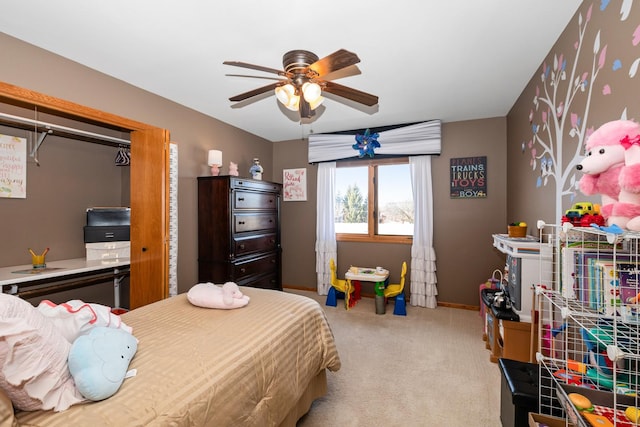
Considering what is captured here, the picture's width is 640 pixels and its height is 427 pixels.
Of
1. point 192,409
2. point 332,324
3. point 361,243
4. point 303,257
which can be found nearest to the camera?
point 192,409

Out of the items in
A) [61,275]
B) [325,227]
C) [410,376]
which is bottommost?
[410,376]

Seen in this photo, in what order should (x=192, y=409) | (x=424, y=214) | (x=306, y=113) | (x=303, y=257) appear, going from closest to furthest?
(x=192, y=409) < (x=306, y=113) < (x=424, y=214) < (x=303, y=257)

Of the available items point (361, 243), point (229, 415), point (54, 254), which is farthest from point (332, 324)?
point (54, 254)

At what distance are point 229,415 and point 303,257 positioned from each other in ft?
12.4

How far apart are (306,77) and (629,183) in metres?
1.69

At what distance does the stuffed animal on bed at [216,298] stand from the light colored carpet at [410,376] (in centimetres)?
88

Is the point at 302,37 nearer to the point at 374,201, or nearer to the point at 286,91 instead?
the point at 286,91

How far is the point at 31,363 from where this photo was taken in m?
0.98

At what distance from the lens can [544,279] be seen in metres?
2.27

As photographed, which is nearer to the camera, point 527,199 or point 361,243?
point 527,199

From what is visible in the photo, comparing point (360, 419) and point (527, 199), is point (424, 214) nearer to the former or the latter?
point (527, 199)

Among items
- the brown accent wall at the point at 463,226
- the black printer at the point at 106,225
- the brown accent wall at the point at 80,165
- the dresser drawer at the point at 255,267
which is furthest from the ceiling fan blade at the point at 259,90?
the brown accent wall at the point at 463,226

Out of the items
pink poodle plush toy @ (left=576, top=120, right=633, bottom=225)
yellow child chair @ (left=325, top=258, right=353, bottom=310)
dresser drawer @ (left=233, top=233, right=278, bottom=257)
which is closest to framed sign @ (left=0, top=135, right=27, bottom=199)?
dresser drawer @ (left=233, top=233, right=278, bottom=257)

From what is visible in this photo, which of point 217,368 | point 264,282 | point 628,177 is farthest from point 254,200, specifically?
point 628,177
